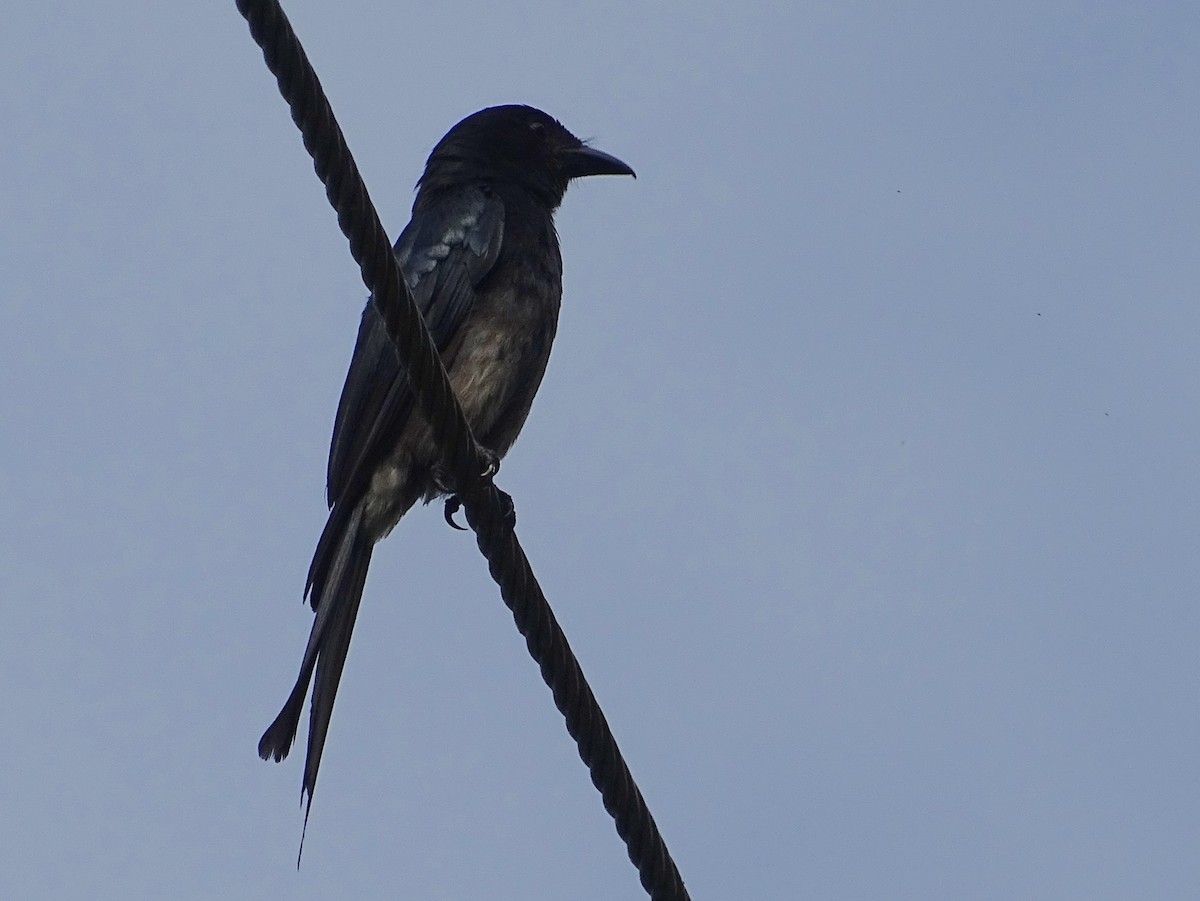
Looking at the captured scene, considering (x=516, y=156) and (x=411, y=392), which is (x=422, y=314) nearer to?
(x=411, y=392)

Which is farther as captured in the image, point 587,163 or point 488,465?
point 587,163

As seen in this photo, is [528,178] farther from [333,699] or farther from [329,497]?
[333,699]

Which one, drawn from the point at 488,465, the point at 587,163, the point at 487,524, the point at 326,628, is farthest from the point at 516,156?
the point at 487,524

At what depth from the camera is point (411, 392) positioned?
231 inches

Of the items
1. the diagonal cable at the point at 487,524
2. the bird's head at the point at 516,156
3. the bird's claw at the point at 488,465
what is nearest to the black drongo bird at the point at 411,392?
the bird's head at the point at 516,156

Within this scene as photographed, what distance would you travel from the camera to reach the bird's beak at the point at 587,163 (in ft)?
26.3

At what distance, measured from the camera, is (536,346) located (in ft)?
21.6

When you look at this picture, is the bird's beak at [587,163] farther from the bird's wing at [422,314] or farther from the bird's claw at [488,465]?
the bird's claw at [488,465]

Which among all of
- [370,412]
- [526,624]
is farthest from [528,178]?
[526,624]

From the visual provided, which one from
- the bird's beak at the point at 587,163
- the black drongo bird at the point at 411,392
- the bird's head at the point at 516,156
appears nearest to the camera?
the black drongo bird at the point at 411,392

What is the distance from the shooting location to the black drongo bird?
604 centimetres

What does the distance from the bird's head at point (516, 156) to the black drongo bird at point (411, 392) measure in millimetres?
331

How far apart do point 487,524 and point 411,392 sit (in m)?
1.40

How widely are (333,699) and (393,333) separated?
218cm
